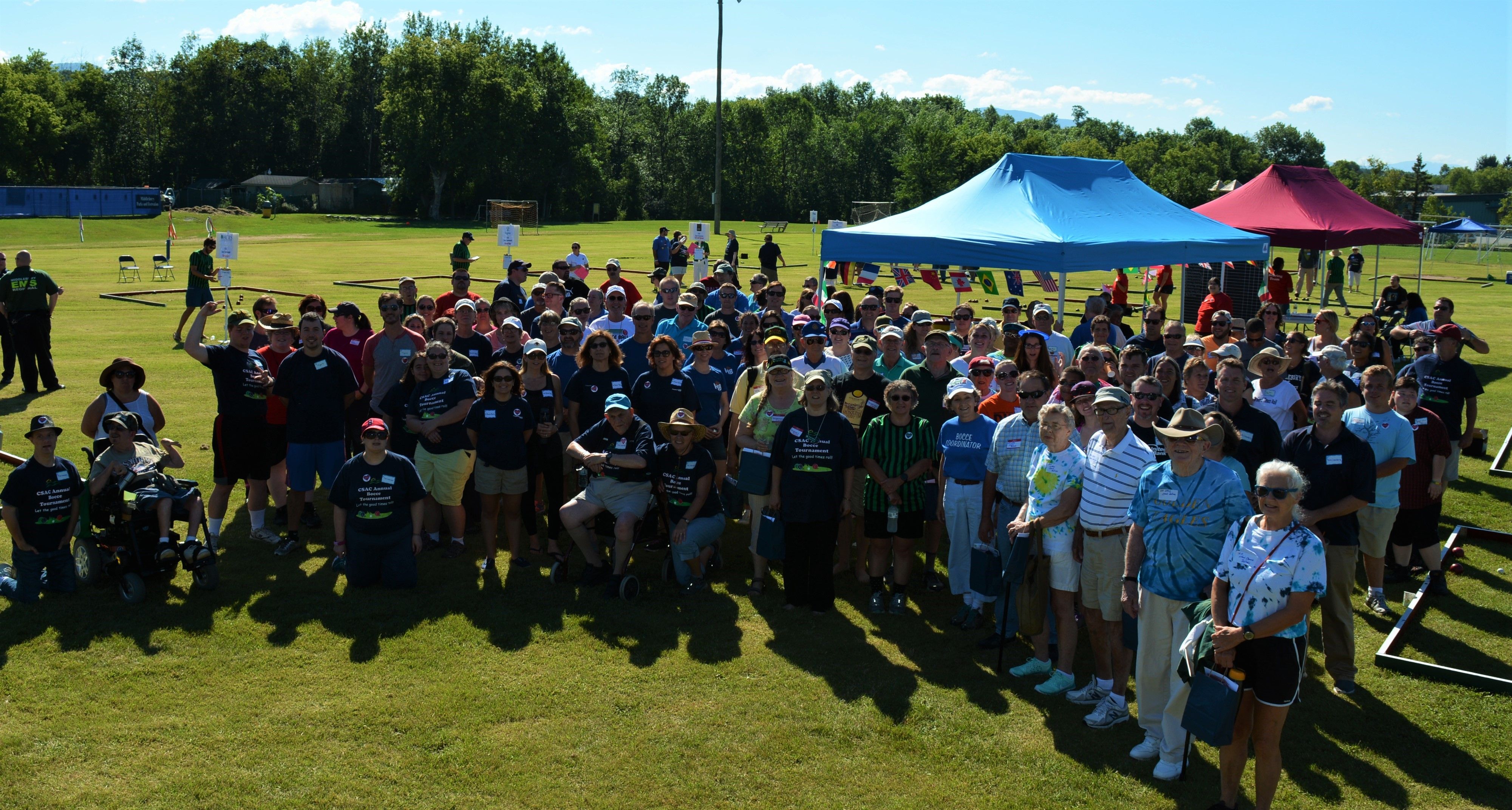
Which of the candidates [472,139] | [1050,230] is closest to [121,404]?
[1050,230]

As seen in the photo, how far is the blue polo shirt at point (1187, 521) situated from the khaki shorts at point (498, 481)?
4.63 m

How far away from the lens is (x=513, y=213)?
6538 centimetres

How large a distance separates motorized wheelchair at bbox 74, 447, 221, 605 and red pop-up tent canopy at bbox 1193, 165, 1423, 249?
17.0m

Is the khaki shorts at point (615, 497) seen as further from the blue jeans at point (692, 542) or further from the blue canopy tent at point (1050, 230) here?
the blue canopy tent at point (1050, 230)

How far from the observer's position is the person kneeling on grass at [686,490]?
736 cm

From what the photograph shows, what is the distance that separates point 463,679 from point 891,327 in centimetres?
436

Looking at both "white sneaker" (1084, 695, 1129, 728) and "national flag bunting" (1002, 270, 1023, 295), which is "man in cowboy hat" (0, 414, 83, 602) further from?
"national flag bunting" (1002, 270, 1023, 295)

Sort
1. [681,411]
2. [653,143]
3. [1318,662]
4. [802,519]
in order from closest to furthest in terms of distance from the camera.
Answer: [1318,662] < [802,519] < [681,411] < [653,143]

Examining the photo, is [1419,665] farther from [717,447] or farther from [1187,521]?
[717,447]

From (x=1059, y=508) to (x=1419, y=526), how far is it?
3.89 m

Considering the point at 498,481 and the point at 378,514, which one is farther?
the point at 498,481

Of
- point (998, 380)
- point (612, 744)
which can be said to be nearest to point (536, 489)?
Result: point (612, 744)

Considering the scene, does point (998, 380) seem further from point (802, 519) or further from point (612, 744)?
point (612, 744)

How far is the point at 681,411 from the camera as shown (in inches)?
292
